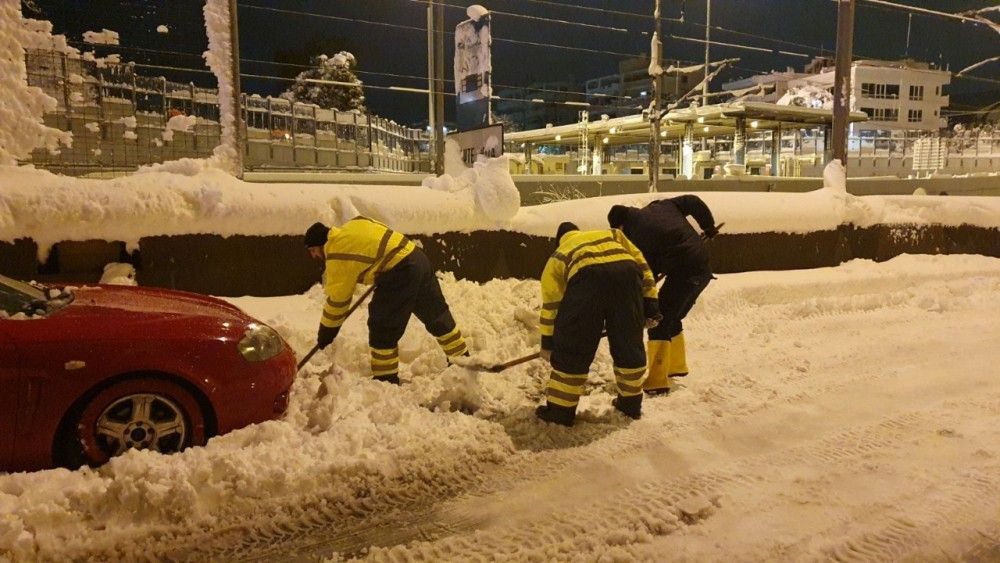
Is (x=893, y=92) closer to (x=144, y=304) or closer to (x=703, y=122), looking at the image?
(x=703, y=122)

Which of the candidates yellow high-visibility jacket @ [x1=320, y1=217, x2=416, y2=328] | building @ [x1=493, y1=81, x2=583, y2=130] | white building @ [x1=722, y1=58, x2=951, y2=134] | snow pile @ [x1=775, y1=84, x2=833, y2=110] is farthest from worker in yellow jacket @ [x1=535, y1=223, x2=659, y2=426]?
white building @ [x1=722, y1=58, x2=951, y2=134]

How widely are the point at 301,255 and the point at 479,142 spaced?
307 centimetres

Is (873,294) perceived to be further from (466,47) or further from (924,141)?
(924,141)

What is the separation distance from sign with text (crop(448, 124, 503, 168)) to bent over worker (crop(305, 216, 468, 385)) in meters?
3.52

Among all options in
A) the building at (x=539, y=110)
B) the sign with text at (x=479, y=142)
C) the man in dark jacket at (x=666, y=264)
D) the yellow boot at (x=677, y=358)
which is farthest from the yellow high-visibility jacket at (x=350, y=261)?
the building at (x=539, y=110)

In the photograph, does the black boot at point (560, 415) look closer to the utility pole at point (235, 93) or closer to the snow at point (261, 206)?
the snow at point (261, 206)

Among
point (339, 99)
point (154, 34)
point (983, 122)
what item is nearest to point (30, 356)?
point (154, 34)

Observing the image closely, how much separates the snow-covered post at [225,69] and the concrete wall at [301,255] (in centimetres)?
135

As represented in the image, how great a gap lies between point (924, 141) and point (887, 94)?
25.6 meters

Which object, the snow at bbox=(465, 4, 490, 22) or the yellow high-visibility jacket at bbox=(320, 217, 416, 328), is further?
the snow at bbox=(465, 4, 490, 22)

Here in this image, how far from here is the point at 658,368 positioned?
5383 millimetres

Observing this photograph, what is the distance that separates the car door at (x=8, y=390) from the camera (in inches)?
130

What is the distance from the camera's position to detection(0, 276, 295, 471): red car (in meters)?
3.39

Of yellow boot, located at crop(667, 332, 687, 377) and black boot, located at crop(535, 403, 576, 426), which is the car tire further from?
yellow boot, located at crop(667, 332, 687, 377)
